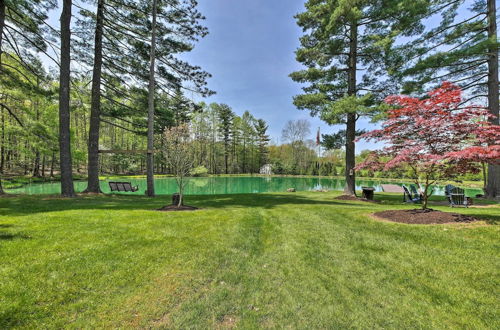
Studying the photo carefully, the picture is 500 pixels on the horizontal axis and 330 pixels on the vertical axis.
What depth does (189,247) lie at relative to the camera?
11.9 ft

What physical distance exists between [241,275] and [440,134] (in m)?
5.66

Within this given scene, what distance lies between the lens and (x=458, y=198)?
25.8 feet

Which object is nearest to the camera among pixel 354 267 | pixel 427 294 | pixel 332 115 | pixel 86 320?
pixel 86 320

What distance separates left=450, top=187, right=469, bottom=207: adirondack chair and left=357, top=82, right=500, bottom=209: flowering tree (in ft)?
12.2

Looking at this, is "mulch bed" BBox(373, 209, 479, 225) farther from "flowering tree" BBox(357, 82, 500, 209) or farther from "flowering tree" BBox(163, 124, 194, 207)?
"flowering tree" BBox(163, 124, 194, 207)

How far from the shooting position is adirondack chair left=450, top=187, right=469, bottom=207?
25.3 feet

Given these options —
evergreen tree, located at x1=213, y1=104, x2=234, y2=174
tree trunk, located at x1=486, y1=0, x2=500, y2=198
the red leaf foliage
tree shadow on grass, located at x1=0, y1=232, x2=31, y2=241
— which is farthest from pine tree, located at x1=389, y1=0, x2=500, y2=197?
evergreen tree, located at x1=213, y1=104, x2=234, y2=174

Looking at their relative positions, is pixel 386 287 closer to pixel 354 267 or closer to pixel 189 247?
pixel 354 267

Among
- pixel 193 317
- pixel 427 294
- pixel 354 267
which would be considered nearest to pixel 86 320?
pixel 193 317

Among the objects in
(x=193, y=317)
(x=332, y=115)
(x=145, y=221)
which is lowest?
(x=193, y=317)

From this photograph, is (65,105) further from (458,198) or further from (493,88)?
(493,88)

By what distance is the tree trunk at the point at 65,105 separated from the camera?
25.7 feet

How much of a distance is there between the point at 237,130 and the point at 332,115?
108ft

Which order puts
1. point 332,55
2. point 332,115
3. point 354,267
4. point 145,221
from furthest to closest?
point 332,55
point 332,115
point 145,221
point 354,267
